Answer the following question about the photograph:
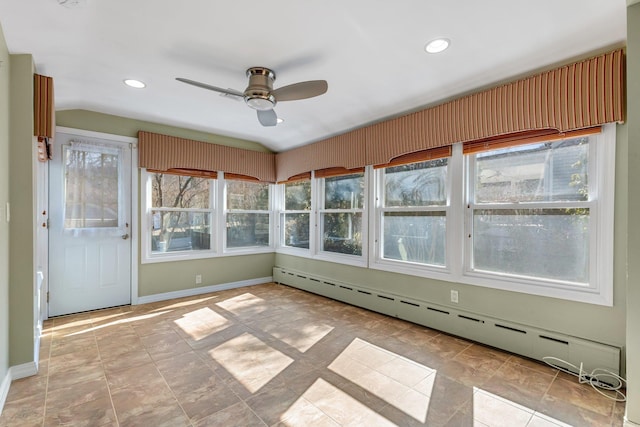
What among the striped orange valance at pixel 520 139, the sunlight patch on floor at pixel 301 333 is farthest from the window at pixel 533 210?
the sunlight patch on floor at pixel 301 333

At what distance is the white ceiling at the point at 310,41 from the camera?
1.86m

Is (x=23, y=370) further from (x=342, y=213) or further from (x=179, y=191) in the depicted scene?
(x=342, y=213)

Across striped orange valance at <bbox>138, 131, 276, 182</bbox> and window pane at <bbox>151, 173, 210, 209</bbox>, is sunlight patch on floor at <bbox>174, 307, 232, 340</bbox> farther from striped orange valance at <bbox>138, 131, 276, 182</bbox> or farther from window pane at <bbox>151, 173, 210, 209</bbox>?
striped orange valance at <bbox>138, 131, 276, 182</bbox>

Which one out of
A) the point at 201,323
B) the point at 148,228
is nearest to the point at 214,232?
the point at 148,228

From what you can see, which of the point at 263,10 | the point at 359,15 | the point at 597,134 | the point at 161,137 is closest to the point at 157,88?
the point at 161,137

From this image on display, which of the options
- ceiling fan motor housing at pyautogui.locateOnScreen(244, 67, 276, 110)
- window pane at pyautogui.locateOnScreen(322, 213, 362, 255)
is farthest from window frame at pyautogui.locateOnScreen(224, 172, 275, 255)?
ceiling fan motor housing at pyautogui.locateOnScreen(244, 67, 276, 110)

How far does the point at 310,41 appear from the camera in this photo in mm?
2230

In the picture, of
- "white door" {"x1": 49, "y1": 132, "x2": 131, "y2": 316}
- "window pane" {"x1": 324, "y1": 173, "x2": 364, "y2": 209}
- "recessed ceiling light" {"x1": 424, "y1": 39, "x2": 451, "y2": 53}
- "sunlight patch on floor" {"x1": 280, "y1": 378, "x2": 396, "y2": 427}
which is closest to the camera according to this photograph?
"sunlight patch on floor" {"x1": 280, "y1": 378, "x2": 396, "y2": 427}

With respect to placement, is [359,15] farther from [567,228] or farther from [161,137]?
[161,137]

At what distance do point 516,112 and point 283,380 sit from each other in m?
2.92

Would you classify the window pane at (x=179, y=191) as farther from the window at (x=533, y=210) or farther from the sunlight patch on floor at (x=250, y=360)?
the window at (x=533, y=210)

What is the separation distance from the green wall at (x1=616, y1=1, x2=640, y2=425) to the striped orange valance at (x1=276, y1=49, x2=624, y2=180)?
461 mm

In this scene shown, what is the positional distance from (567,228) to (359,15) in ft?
7.78

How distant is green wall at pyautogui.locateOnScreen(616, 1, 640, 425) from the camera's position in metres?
1.70
